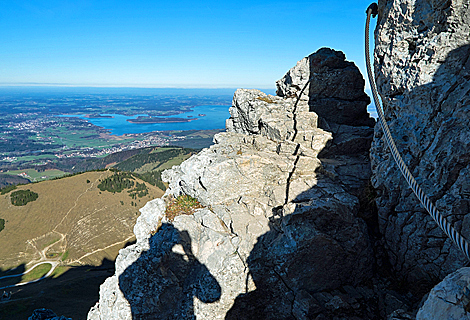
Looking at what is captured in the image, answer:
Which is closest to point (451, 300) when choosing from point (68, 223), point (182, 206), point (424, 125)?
point (424, 125)

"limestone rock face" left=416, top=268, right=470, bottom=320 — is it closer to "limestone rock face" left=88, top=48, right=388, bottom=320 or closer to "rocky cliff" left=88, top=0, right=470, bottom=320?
"rocky cliff" left=88, top=0, right=470, bottom=320

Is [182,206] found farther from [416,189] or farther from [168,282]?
[416,189]

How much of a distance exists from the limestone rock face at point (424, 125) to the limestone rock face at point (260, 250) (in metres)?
1.81

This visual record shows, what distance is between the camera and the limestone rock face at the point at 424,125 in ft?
29.5

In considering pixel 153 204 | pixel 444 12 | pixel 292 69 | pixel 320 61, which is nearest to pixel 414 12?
pixel 444 12

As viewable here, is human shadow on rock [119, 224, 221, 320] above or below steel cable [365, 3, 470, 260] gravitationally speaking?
below

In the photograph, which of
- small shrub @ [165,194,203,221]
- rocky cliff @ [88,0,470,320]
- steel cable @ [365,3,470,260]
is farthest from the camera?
small shrub @ [165,194,203,221]

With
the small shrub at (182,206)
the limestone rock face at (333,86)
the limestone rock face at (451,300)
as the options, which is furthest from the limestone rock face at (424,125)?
the small shrub at (182,206)

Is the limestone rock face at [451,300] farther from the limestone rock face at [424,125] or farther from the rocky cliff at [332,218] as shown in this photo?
the rocky cliff at [332,218]

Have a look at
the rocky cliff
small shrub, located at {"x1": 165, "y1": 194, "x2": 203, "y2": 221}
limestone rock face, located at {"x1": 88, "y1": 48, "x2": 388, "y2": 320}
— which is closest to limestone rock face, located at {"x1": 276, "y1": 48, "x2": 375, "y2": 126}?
the rocky cliff

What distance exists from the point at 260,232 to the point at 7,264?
64821 millimetres

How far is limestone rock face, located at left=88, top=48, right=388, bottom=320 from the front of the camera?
11953mm

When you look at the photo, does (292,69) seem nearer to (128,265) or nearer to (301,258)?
(301,258)

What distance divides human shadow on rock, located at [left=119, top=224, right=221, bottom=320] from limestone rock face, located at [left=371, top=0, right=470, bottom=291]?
9593mm
